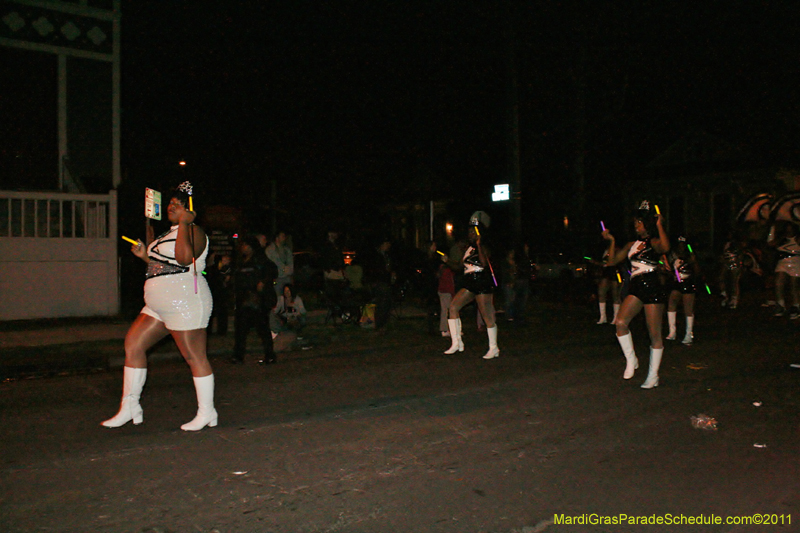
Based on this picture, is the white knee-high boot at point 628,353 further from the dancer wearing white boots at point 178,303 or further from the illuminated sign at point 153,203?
the illuminated sign at point 153,203

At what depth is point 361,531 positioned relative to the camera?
3.94 metres

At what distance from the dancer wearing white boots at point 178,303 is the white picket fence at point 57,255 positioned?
949 cm

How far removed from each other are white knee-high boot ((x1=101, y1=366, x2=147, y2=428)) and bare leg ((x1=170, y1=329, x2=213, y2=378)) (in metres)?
0.42

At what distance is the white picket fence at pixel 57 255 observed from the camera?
45.6ft

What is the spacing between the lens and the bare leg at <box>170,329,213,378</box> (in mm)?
5660

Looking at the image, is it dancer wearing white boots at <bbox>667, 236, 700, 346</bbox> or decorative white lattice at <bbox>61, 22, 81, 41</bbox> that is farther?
decorative white lattice at <bbox>61, 22, 81, 41</bbox>

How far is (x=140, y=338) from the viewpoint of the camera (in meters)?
5.75

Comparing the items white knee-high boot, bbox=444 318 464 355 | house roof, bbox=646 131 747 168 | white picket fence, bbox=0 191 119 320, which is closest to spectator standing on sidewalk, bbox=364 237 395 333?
white knee-high boot, bbox=444 318 464 355

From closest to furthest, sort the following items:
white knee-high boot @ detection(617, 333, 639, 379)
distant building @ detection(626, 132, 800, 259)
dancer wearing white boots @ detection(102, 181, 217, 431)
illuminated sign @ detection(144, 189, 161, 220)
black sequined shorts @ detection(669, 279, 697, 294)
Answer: dancer wearing white boots @ detection(102, 181, 217, 431)
white knee-high boot @ detection(617, 333, 639, 379)
illuminated sign @ detection(144, 189, 161, 220)
black sequined shorts @ detection(669, 279, 697, 294)
distant building @ detection(626, 132, 800, 259)

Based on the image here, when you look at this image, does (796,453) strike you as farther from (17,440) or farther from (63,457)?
(17,440)

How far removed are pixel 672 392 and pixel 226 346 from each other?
6.67m

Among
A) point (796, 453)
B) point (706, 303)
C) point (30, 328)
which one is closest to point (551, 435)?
point (796, 453)

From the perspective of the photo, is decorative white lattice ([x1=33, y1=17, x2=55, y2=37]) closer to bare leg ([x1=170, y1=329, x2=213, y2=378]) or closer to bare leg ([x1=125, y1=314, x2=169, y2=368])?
bare leg ([x1=125, y1=314, x2=169, y2=368])

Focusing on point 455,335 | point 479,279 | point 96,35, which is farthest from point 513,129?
point 96,35
